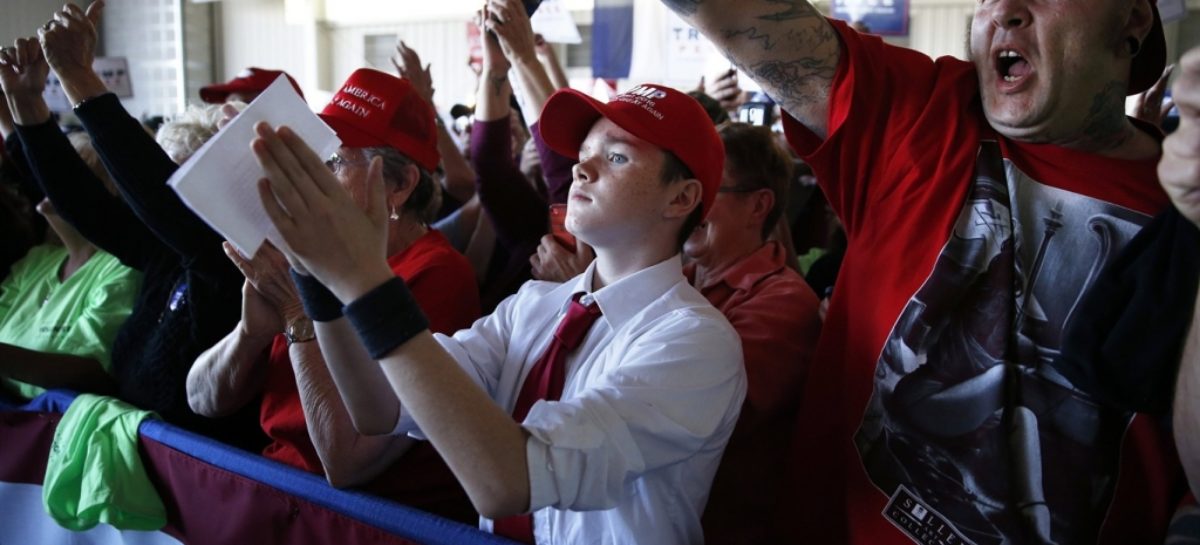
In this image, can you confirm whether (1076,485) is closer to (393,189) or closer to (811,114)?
(811,114)

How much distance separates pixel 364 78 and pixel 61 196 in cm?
117

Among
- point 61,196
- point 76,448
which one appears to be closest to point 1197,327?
point 76,448

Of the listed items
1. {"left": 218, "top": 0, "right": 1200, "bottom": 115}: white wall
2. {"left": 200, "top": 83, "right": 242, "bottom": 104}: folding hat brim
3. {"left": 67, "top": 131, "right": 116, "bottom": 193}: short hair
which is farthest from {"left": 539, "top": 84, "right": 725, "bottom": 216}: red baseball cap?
{"left": 218, "top": 0, "right": 1200, "bottom": 115}: white wall

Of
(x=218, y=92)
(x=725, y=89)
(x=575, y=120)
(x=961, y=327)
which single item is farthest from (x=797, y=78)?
(x=218, y=92)

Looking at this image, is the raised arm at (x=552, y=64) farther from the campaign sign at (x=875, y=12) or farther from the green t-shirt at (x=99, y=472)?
the campaign sign at (x=875, y=12)

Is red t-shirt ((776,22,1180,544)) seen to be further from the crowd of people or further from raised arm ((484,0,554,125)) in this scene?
raised arm ((484,0,554,125))

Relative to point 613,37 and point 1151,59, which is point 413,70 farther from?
point 1151,59

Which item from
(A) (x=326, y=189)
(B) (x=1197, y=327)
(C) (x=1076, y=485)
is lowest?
(C) (x=1076, y=485)

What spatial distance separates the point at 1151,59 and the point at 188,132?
2326mm

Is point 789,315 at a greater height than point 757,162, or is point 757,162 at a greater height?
point 757,162

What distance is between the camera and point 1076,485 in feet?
4.52

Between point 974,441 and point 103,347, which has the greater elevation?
point 974,441

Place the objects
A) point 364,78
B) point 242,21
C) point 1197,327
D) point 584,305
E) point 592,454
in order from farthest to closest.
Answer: point 242,21 → point 364,78 → point 584,305 → point 592,454 → point 1197,327

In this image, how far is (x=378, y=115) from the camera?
2074 millimetres
